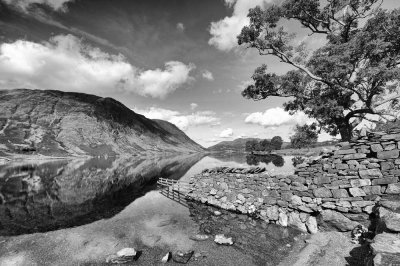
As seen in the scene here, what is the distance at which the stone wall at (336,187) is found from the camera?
11531 millimetres

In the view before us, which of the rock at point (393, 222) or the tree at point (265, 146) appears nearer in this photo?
the rock at point (393, 222)

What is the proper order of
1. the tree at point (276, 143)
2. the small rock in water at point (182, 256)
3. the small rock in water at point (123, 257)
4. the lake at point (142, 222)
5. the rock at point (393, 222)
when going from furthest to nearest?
1. the tree at point (276, 143)
2. the lake at point (142, 222)
3. the small rock in water at point (123, 257)
4. the small rock in water at point (182, 256)
5. the rock at point (393, 222)

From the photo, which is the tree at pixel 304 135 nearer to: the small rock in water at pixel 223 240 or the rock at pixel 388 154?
the rock at pixel 388 154

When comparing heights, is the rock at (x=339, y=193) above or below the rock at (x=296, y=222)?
above

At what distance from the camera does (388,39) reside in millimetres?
14898

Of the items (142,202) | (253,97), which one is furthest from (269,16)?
(142,202)

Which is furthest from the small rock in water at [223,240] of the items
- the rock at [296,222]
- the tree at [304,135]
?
the tree at [304,135]

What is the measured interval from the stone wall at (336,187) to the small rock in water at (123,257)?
9.26 meters

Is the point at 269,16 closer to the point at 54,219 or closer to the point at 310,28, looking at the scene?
the point at 310,28

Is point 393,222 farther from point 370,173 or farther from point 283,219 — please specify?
point 283,219

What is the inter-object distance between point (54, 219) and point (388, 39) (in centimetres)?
2917

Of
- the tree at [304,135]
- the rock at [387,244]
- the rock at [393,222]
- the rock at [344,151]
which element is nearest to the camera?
the rock at [387,244]

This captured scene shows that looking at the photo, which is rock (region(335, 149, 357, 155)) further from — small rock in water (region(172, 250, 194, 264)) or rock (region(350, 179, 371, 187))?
small rock in water (region(172, 250, 194, 264))

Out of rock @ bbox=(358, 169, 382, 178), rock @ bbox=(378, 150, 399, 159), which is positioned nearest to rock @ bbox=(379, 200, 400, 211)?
rock @ bbox=(358, 169, 382, 178)
